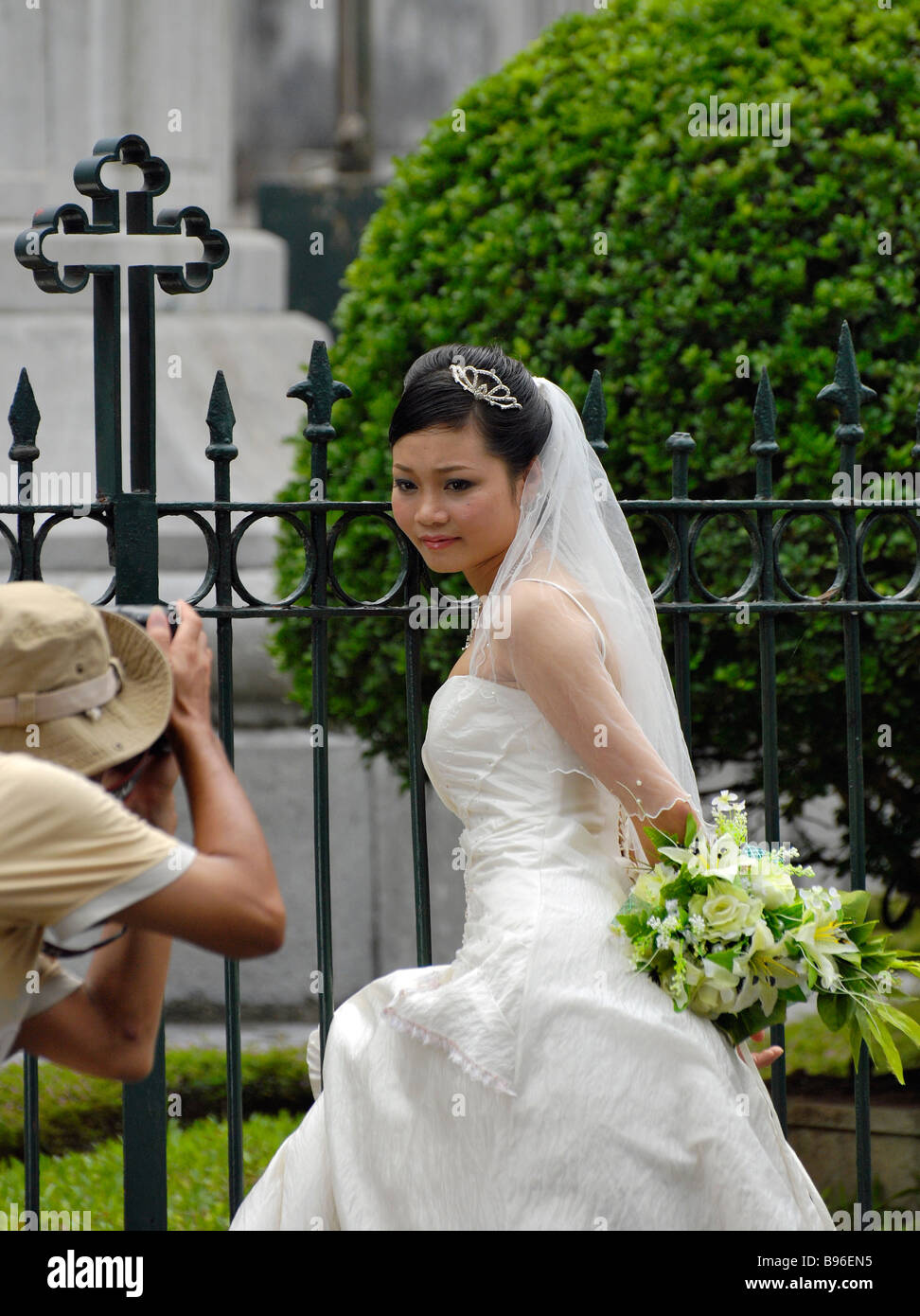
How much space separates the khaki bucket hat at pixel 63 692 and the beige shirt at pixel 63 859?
0.05 meters

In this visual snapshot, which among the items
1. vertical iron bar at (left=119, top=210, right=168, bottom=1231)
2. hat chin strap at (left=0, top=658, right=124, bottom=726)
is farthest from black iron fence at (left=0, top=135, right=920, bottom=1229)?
hat chin strap at (left=0, top=658, right=124, bottom=726)

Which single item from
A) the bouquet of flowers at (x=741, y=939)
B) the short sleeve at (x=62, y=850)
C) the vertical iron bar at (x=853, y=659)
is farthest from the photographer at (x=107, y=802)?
the vertical iron bar at (x=853, y=659)

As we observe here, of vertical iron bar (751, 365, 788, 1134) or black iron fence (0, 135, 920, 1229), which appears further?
vertical iron bar (751, 365, 788, 1134)

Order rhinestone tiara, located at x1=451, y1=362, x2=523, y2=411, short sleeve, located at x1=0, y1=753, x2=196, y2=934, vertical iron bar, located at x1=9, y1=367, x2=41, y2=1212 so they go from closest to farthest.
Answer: short sleeve, located at x1=0, y1=753, x2=196, y2=934 < rhinestone tiara, located at x1=451, y1=362, x2=523, y2=411 < vertical iron bar, located at x1=9, y1=367, x2=41, y2=1212

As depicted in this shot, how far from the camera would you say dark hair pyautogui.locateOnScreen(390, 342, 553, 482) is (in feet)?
9.36

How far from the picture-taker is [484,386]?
2859 millimetres

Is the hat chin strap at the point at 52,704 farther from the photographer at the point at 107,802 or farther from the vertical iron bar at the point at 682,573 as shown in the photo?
the vertical iron bar at the point at 682,573

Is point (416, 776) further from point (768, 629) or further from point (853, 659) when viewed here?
point (853, 659)

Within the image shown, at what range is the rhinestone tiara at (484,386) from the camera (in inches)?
112

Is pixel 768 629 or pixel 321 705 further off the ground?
pixel 768 629

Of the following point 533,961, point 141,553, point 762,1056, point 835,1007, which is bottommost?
point 762,1056

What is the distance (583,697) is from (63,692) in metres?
0.98

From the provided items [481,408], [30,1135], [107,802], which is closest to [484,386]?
[481,408]

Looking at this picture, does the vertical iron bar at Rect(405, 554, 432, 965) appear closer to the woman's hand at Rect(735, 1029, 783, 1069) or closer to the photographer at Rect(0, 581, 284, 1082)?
the woman's hand at Rect(735, 1029, 783, 1069)
